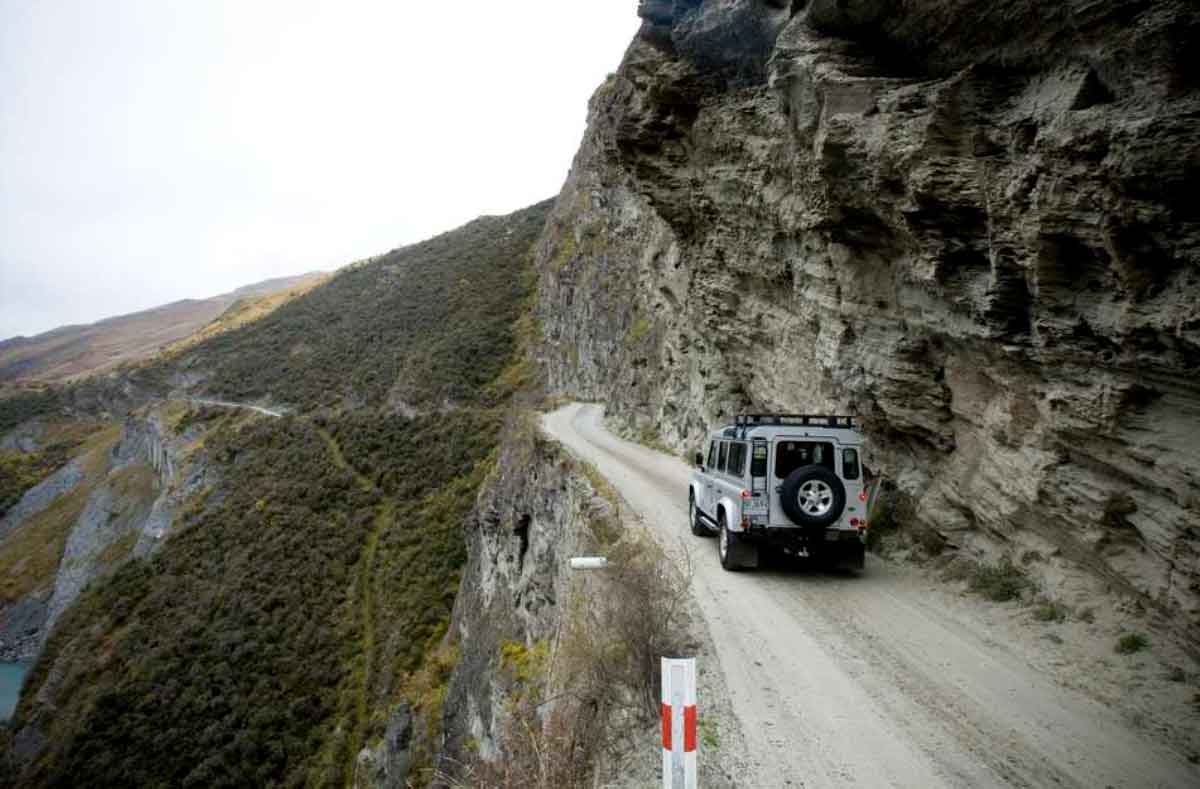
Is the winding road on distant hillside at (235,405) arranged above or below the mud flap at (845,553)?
below

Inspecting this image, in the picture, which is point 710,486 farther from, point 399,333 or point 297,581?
point 399,333

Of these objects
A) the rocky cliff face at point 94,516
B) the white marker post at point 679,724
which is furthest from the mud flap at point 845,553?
the rocky cliff face at point 94,516

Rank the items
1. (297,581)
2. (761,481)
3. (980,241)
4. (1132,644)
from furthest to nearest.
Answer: (297,581) < (761,481) < (980,241) < (1132,644)

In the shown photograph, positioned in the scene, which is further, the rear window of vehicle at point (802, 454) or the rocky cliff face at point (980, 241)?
the rear window of vehicle at point (802, 454)

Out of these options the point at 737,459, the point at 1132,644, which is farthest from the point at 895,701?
the point at 737,459

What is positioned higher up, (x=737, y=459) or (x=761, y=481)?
(x=737, y=459)

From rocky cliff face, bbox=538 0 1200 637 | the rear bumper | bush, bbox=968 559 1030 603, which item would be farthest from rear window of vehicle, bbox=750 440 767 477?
bush, bbox=968 559 1030 603

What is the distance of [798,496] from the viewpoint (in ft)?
30.3

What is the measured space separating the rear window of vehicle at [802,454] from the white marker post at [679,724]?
249 inches

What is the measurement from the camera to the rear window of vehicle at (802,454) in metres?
9.64

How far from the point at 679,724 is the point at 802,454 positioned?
6590 mm

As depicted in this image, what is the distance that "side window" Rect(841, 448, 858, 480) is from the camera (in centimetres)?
965

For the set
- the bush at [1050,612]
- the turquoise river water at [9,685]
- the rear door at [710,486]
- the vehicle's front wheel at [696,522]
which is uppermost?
the rear door at [710,486]

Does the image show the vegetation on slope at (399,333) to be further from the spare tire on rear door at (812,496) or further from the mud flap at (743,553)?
the spare tire on rear door at (812,496)
